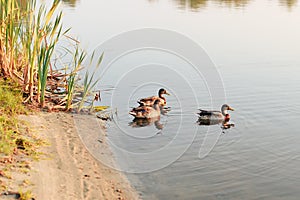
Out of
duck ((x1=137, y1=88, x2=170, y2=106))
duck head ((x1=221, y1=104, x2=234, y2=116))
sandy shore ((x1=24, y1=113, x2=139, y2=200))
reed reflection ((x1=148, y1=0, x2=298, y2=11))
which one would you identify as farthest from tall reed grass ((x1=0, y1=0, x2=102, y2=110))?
reed reflection ((x1=148, y1=0, x2=298, y2=11))

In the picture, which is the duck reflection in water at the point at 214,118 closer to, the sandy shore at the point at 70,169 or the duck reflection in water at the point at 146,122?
the duck reflection in water at the point at 146,122

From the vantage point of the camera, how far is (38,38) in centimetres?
788

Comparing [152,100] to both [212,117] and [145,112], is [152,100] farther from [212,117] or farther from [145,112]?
[212,117]

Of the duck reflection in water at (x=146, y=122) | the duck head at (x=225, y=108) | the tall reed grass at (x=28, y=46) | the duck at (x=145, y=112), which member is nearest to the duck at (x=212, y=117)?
the duck head at (x=225, y=108)

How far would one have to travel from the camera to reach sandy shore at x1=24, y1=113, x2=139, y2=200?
5.34 metres

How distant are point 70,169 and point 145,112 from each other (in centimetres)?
373

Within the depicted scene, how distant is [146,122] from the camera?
959 centimetres

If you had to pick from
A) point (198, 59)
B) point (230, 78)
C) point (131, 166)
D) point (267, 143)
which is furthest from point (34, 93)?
point (198, 59)

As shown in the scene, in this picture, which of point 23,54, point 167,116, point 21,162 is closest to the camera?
point 21,162

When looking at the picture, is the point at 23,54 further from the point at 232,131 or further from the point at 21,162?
the point at 232,131

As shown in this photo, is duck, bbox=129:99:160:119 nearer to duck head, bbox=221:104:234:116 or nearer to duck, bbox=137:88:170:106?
duck, bbox=137:88:170:106

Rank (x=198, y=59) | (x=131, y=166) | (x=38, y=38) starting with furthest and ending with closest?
(x=198, y=59) < (x=38, y=38) < (x=131, y=166)

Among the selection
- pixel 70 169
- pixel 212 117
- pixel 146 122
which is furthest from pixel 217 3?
pixel 70 169

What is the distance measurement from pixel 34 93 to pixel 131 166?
281cm
